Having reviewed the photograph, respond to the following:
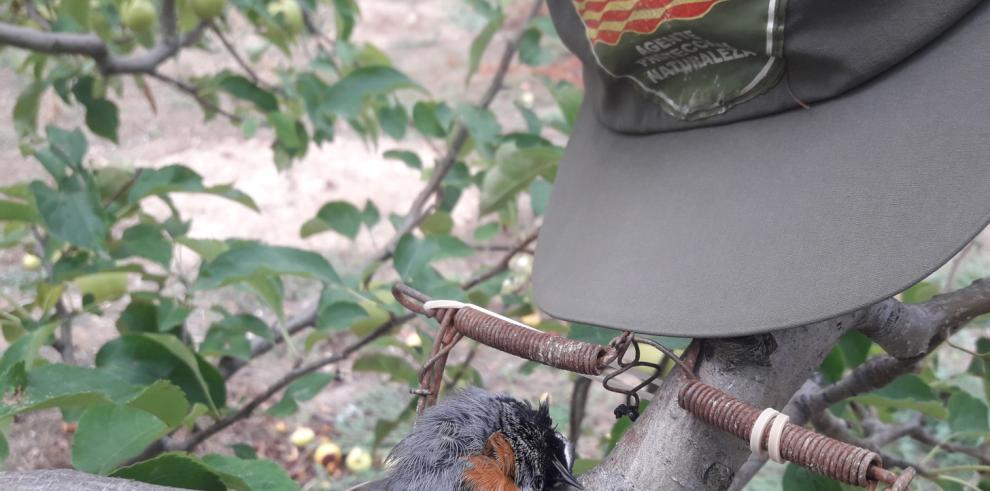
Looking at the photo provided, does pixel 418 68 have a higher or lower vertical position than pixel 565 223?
lower

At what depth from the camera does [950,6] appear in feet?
1.73

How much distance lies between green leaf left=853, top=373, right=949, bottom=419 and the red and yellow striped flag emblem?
0.51 metres

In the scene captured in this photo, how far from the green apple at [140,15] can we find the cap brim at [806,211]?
111 cm

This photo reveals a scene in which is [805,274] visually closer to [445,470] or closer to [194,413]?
[445,470]

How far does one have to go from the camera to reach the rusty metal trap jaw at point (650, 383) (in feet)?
1.43

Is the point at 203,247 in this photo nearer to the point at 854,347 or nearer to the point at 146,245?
the point at 146,245

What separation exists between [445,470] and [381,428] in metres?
0.93

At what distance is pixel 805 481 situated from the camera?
83 cm

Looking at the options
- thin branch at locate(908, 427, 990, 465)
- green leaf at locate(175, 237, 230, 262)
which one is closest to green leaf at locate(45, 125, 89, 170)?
green leaf at locate(175, 237, 230, 262)

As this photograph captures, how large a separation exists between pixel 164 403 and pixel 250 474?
0.38 feet

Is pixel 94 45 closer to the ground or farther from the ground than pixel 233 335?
farther from the ground

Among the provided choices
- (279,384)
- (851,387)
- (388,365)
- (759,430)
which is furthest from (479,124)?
(759,430)

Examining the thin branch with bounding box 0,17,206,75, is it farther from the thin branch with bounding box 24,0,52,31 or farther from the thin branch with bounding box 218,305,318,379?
the thin branch with bounding box 218,305,318,379

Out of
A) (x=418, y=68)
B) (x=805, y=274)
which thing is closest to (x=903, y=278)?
(x=805, y=274)
